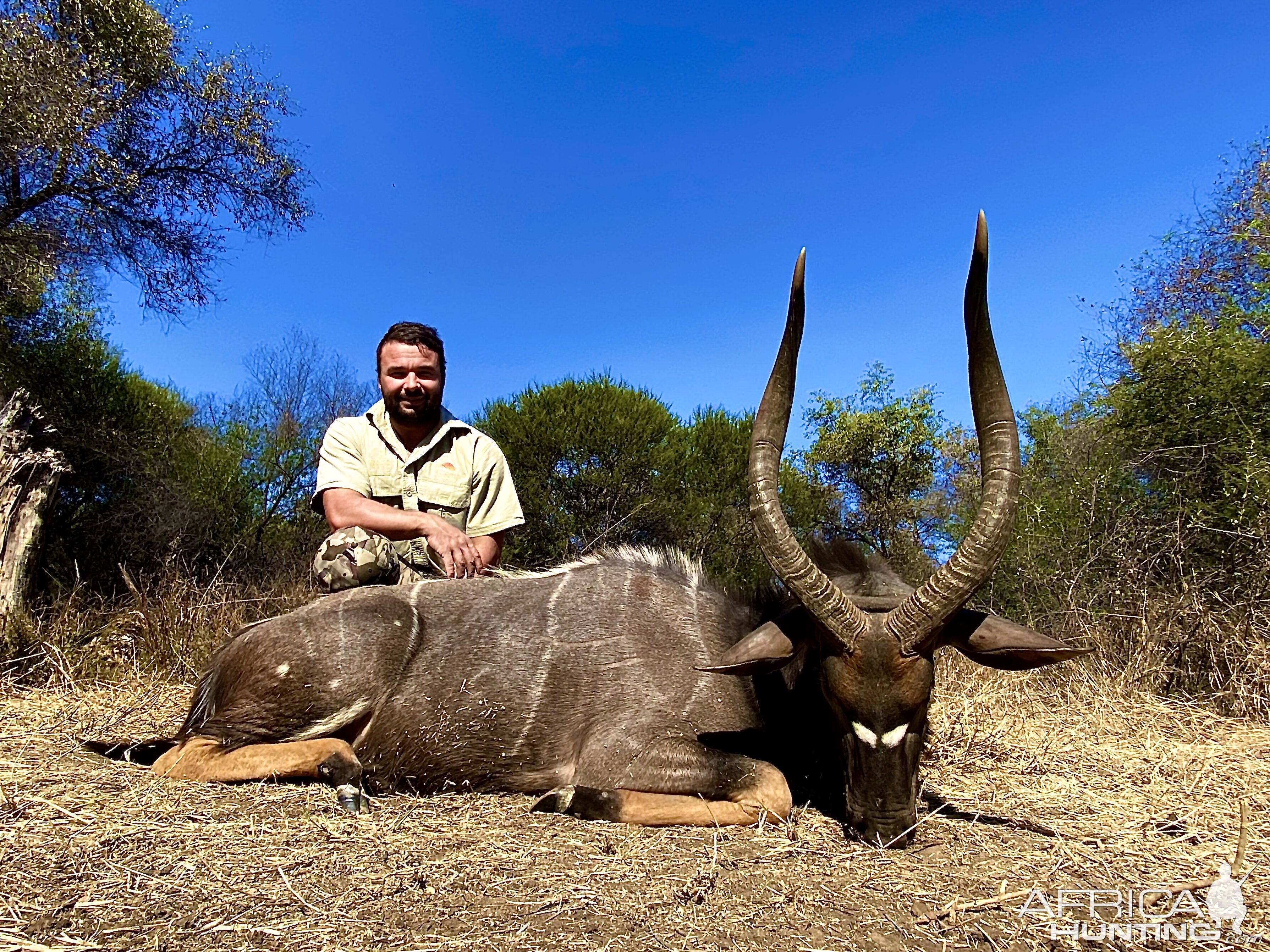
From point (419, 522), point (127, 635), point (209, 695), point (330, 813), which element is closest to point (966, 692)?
point (419, 522)

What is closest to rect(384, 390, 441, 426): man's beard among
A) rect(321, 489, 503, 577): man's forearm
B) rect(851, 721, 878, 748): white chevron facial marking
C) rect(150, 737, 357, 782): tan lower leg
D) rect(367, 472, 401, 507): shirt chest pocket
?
rect(367, 472, 401, 507): shirt chest pocket

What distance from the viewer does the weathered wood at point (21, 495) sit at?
17.6ft

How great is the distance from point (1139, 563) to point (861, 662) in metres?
4.34

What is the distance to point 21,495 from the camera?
5488 millimetres

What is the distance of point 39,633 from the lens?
17.2 ft

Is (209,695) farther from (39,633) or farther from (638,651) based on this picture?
(39,633)

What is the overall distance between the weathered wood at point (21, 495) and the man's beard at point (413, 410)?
2.53m

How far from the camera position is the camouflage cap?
4.14m

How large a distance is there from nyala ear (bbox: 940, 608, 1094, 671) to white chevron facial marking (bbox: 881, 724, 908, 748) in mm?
380

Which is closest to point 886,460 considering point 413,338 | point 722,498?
point 722,498

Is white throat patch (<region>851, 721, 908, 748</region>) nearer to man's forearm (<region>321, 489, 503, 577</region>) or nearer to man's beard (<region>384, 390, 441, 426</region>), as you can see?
man's forearm (<region>321, 489, 503, 577</region>)

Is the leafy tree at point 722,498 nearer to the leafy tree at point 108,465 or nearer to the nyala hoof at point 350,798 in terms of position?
the leafy tree at point 108,465

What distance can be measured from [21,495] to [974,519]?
5916 mm

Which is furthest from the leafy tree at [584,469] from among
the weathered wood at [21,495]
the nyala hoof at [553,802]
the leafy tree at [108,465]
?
the nyala hoof at [553,802]
